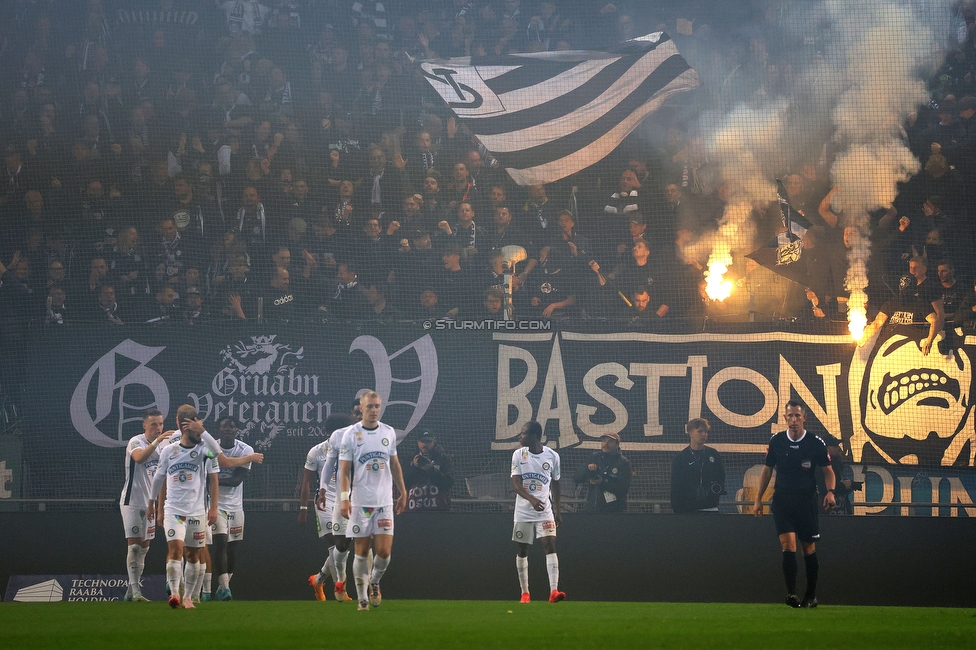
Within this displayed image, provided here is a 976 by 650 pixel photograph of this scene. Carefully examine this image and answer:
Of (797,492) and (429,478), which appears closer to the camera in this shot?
(797,492)

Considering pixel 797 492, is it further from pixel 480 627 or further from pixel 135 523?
pixel 135 523

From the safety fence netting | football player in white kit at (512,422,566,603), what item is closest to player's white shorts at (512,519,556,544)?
football player in white kit at (512,422,566,603)

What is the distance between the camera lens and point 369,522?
973 centimetres

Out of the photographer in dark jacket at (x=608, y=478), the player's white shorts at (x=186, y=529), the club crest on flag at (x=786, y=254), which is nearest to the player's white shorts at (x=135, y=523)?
the player's white shorts at (x=186, y=529)

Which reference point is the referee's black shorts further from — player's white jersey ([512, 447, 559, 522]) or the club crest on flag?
the club crest on flag

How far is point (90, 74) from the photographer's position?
1777 centimetres

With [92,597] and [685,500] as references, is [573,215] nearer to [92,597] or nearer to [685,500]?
[685,500]

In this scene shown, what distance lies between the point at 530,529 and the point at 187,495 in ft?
12.4

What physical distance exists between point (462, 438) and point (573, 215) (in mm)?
4448

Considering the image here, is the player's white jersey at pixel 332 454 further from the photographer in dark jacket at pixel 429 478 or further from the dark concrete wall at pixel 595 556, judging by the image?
the photographer in dark jacket at pixel 429 478

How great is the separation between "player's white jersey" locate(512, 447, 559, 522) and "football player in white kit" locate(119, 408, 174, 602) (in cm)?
387

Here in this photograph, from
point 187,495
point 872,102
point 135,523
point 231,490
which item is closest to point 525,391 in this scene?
point 231,490

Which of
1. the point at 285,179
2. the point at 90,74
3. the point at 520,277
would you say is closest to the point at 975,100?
the point at 520,277

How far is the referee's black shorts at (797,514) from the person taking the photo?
1010 centimetres
